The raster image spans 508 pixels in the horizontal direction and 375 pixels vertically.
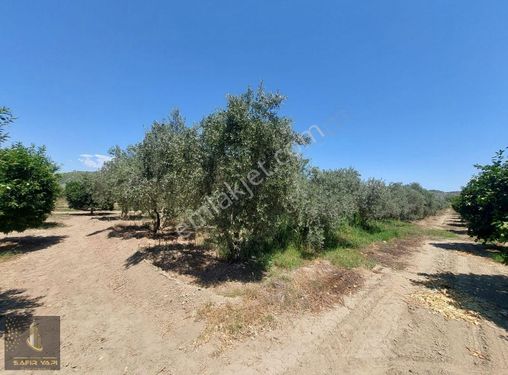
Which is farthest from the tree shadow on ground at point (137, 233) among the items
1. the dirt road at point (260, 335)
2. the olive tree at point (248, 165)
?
the olive tree at point (248, 165)

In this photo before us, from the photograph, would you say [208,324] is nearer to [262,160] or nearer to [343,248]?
[262,160]

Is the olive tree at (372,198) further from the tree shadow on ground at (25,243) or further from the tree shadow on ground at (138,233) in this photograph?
the tree shadow on ground at (25,243)

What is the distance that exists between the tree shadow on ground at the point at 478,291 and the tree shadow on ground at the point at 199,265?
6941 mm

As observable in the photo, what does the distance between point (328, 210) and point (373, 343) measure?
8.00 metres

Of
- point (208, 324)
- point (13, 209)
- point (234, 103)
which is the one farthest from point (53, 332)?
point (13, 209)

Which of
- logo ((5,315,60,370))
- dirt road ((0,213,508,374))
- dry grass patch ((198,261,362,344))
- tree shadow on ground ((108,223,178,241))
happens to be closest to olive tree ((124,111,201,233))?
tree shadow on ground ((108,223,178,241))

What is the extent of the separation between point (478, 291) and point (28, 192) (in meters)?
20.5

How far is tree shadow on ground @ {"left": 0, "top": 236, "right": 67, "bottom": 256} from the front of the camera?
12.6 meters

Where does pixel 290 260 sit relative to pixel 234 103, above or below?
below

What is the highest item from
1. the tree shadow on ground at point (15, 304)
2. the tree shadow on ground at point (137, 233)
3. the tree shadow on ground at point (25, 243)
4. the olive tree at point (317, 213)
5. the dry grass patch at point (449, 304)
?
the olive tree at point (317, 213)

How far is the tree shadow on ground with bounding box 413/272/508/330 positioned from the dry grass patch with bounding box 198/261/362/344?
3.23 m

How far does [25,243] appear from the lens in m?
13.9

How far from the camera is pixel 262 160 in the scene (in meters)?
9.12

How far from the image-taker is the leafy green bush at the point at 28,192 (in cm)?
1161
